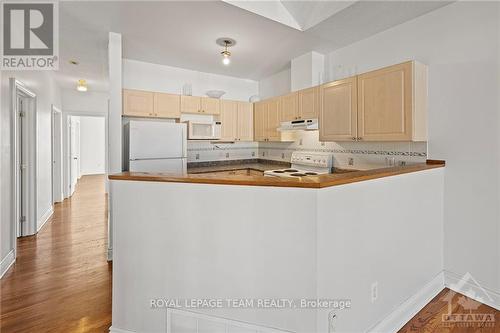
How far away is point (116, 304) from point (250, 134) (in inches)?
138

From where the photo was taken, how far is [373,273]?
1.85 meters

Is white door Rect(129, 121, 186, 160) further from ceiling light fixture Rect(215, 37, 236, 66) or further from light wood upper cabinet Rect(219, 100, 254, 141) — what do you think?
ceiling light fixture Rect(215, 37, 236, 66)

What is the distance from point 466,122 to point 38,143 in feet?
18.4

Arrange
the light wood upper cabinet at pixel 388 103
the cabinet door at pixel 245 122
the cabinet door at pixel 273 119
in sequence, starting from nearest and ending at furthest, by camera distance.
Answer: the light wood upper cabinet at pixel 388 103
the cabinet door at pixel 273 119
the cabinet door at pixel 245 122

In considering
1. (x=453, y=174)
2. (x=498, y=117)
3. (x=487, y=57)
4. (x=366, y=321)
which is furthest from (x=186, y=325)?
(x=487, y=57)

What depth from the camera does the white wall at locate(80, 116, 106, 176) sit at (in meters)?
10.5

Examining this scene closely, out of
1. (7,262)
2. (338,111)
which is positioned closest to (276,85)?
(338,111)

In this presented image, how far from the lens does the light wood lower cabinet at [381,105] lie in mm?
2533

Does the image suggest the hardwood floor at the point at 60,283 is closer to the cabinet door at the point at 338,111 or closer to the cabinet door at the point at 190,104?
the cabinet door at the point at 190,104

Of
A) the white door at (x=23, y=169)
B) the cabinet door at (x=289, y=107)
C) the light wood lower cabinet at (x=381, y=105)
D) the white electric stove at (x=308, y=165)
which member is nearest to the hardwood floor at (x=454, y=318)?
the light wood lower cabinet at (x=381, y=105)

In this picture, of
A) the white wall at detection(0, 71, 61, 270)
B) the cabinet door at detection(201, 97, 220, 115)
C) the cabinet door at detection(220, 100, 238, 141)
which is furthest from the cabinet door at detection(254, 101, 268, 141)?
the white wall at detection(0, 71, 61, 270)

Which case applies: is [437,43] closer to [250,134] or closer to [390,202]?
[390,202]

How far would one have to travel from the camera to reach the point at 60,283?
2.62 meters

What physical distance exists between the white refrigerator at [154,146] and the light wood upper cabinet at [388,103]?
232 cm
